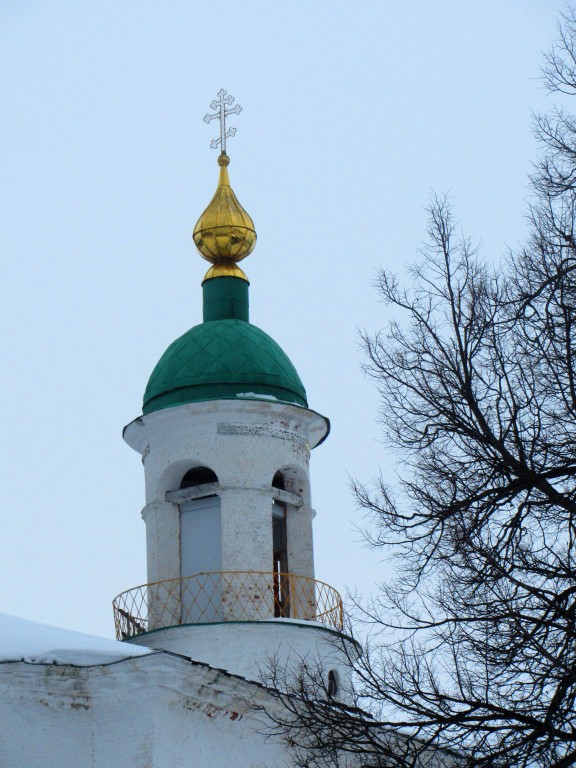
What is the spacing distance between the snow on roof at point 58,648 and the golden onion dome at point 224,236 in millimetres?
5766

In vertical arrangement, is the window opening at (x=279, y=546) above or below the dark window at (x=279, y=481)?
below

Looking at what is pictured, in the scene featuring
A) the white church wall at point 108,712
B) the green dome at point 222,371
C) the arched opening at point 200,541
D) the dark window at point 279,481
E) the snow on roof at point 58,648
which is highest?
the green dome at point 222,371

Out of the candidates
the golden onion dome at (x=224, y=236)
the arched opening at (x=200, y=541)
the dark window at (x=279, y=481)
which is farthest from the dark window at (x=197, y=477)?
the golden onion dome at (x=224, y=236)

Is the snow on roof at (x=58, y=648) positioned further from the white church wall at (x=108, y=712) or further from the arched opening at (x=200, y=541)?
the arched opening at (x=200, y=541)

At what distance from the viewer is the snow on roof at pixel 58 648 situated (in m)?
11.8

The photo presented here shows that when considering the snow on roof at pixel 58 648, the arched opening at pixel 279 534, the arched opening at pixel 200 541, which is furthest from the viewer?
the arched opening at pixel 279 534

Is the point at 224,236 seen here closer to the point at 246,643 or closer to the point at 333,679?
the point at 246,643

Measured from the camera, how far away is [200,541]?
1581 cm

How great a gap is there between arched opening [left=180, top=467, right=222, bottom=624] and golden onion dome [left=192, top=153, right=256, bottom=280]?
2.55 meters

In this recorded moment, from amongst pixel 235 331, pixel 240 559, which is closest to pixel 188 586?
pixel 240 559

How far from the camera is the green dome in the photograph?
15.9 meters

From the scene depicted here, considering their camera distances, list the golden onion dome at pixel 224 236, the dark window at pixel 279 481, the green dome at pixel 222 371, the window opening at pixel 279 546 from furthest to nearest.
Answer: the golden onion dome at pixel 224 236, the dark window at pixel 279 481, the green dome at pixel 222 371, the window opening at pixel 279 546

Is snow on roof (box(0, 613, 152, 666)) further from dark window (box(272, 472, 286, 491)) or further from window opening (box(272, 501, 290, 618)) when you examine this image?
dark window (box(272, 472, 286, 491))

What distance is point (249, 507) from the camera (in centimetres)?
1549
